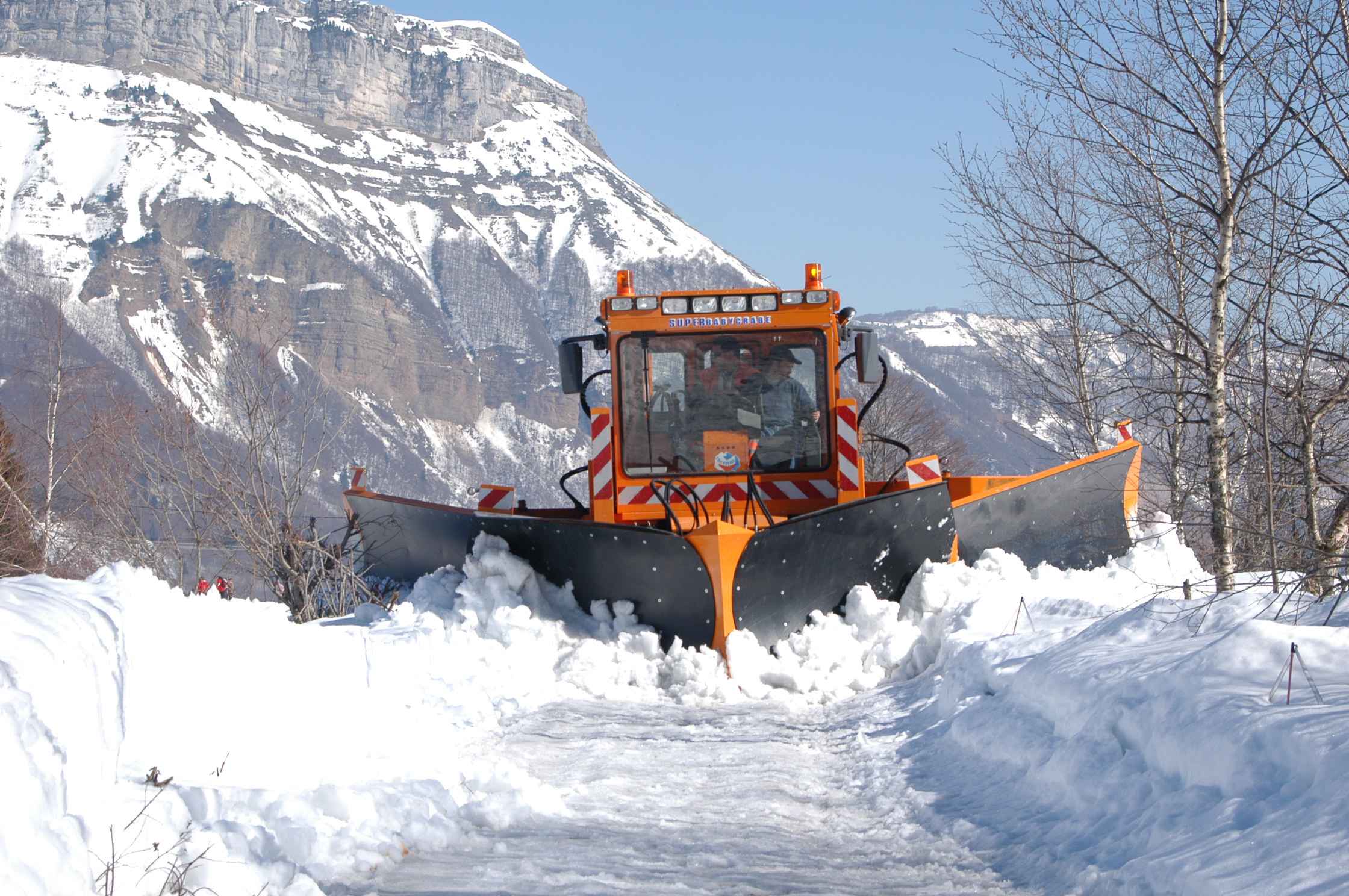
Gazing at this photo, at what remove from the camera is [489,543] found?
25.8 ft

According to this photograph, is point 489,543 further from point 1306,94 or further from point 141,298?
point 141,298

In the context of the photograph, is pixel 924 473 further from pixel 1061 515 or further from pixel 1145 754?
pixel 1145 754

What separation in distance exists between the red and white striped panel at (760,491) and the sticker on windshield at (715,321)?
1.18 metres

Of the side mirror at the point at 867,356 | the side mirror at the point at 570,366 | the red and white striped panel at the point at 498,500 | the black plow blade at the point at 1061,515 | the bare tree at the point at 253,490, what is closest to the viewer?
the side mirror at the point at 867,356

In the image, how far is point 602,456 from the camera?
327 inches

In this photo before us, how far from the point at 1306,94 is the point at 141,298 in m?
203

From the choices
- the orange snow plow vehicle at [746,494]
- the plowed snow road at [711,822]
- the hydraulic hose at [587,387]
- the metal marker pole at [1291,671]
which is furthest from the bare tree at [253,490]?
the metal marker pole at [1291,671]

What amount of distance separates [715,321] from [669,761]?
3.93 meters

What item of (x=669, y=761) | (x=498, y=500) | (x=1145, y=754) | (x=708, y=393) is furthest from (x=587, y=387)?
(x=1145, y=754)

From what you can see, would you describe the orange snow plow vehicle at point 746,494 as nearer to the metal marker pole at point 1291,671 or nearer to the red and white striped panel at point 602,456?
the red and white striped panel at point 602,456

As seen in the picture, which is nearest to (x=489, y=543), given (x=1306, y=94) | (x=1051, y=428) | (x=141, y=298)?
(x=1306, y=94)

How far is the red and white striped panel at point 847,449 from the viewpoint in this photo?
26.8ft

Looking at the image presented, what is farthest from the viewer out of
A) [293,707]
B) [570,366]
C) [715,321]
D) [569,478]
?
[569,478]

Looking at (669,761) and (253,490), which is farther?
(253,490)
